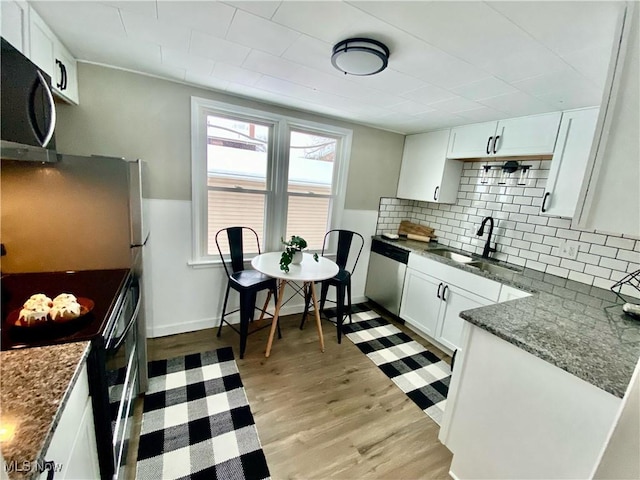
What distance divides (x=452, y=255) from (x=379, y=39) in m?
2.32

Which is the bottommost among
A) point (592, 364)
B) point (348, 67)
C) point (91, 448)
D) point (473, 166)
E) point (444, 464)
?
point (444, 464)

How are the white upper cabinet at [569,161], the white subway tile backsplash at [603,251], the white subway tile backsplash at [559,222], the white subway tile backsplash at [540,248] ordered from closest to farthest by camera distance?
the white upper cabinet at [569,161], the white subway tile backsplash at [603,251], the white subway tile backsplash at [559,222], the white subway tile backsplash at [540,248]

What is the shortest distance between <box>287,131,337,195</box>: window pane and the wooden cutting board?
1.14 meters

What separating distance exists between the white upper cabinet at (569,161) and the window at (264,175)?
186 cm

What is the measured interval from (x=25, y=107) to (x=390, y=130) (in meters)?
3.12

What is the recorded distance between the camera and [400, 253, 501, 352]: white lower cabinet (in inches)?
90.9

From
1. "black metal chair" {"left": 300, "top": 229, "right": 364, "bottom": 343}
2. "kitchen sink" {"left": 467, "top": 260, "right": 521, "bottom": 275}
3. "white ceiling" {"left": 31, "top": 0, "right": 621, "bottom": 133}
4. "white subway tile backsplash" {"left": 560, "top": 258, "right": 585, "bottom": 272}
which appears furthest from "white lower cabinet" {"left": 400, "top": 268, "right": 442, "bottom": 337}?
"white ceiling" {"left": 31, "top": 0, "right": 621, "bottom": 133}

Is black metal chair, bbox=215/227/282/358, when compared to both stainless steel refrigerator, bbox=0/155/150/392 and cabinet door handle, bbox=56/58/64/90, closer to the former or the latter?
stainless steel refrigerator, bbox=0/155/150/392

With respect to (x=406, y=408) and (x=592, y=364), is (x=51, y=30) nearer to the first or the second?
(x=592, y=364)

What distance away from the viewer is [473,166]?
297 centimetres

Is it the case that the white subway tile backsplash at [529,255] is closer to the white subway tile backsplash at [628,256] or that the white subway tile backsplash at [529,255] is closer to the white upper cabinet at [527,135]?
the white subway tile backsplash at [628,256]

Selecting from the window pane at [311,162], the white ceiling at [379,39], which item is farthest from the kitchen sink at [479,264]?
the window pane at [311,162]

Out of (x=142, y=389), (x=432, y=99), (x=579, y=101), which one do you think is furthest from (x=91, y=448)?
(x=579, y=101)

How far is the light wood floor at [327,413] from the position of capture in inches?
60.1
